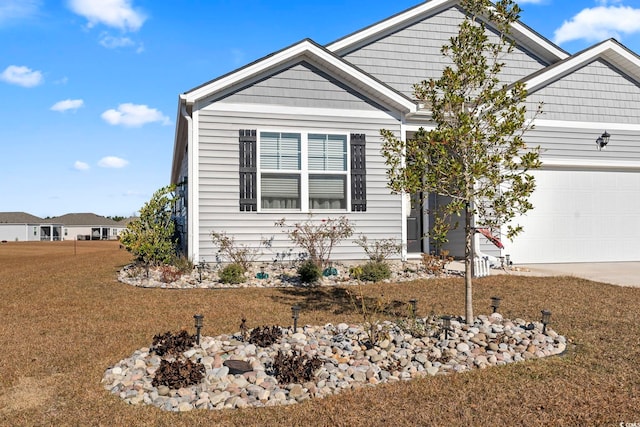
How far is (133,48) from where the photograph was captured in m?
12.2

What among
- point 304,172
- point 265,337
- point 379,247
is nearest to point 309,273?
point 379,247

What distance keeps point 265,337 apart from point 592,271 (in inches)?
353

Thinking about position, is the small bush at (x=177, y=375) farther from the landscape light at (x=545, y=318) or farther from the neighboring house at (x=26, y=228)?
the neighboring house at (x=26, y=228)

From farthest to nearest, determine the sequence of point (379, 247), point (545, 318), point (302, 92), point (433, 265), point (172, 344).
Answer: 1. point (379, 247)
2. point (302, 92)
3. point (433, 265)
4. point (545, 318)
5. point (172, 344)

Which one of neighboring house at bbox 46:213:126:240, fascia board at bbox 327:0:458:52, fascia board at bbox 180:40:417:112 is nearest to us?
fascia board at bbox 180:40:417:112

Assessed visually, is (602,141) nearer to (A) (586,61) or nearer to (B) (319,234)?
(A) (586,61)

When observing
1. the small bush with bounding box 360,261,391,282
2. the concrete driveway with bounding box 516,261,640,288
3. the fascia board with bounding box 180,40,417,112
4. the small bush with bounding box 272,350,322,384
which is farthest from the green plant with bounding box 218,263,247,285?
the concrete driveway with bounding box 516,261,640,288

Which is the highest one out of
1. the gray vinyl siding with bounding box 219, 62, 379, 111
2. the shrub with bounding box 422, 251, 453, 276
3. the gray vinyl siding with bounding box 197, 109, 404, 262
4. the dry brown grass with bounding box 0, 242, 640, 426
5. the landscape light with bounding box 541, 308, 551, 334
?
the gray vinyl siding with bounding box 219, 62, 379, 111

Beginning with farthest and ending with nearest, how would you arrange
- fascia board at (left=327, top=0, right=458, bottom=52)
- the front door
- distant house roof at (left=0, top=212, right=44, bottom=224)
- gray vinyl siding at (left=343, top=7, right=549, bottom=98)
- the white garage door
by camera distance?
distant house roof at (left=0, top=212, right=44, bottom=224)
the front door
gray vinyl siding at (left=343, top=7, right=549, bottom=98)
fascia board at (left=327, top=0, right=458, bottom=52)
the white garage door

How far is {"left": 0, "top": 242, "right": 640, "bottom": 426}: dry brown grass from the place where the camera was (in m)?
3.42

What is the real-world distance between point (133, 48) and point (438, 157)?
9857 mm

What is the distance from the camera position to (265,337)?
5.09 meters

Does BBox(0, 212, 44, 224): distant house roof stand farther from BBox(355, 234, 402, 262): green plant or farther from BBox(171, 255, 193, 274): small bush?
BBox(355, 234, 402, 262): green plant

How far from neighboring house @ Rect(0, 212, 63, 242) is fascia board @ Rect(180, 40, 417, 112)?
60769 millimetres
